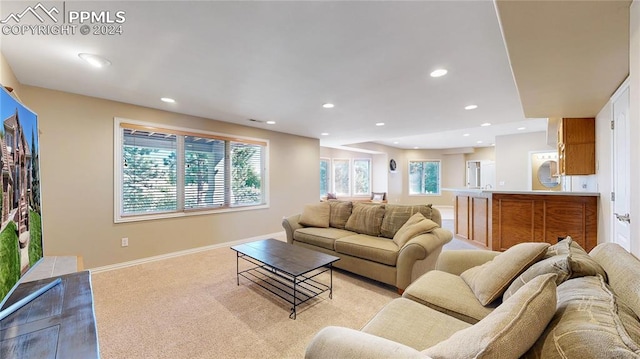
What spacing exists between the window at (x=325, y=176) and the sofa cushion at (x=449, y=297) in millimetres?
6688

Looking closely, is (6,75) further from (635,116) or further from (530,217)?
(530,217)

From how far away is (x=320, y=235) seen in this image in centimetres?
347

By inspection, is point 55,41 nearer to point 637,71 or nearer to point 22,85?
point 22,85

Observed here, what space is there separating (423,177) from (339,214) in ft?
24.9

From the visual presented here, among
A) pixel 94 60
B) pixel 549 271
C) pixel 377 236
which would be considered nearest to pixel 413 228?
pixel 377 236

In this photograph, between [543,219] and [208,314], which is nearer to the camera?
[208,314]

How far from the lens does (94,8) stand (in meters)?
1.60

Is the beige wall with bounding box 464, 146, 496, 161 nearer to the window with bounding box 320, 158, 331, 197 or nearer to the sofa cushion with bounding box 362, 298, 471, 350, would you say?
the window with bounding box 320, 158, 331, 197

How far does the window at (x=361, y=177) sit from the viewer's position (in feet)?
30.4

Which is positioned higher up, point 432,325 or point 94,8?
point 94,8

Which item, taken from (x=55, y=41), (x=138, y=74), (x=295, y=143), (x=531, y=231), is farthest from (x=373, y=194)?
(x=55, y=41)

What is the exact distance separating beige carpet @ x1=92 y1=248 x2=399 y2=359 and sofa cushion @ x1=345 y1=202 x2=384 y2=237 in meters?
0.65

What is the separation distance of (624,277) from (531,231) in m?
3.41

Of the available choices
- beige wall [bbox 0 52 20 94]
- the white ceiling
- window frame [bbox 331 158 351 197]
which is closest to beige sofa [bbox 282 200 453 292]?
the white ceiling
